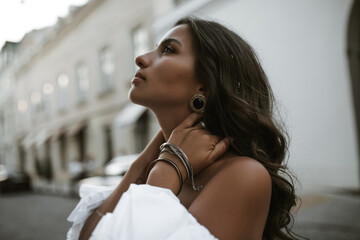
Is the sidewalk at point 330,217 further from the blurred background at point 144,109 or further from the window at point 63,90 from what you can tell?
the window at point 63,90

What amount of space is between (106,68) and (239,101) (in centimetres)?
1463

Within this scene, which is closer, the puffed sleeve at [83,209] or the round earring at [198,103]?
the round earring at [198,103]

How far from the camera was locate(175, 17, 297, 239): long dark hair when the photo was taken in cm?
123

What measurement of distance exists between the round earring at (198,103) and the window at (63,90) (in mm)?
18880

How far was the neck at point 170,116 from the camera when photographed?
1.31m

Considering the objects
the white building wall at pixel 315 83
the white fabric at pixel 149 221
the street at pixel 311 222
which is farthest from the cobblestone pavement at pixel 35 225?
the white fabric at pixel 149 221

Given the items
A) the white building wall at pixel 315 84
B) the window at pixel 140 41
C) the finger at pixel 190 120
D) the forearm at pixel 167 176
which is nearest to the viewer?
the forearm at pixel 167 176

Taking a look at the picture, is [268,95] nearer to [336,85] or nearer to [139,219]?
[139,219]

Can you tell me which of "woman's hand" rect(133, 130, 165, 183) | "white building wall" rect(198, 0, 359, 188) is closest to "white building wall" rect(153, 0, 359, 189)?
"white building wall" rect(198, 0, 359, 188)

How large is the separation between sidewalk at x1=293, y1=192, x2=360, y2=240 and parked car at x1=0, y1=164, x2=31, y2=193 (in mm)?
14081

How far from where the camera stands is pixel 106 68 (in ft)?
50.1

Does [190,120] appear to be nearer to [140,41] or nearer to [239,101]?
[239,101]

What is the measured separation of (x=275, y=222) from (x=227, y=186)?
0.47 meters

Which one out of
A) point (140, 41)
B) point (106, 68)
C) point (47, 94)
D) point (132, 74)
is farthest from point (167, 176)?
point (47, 94)
